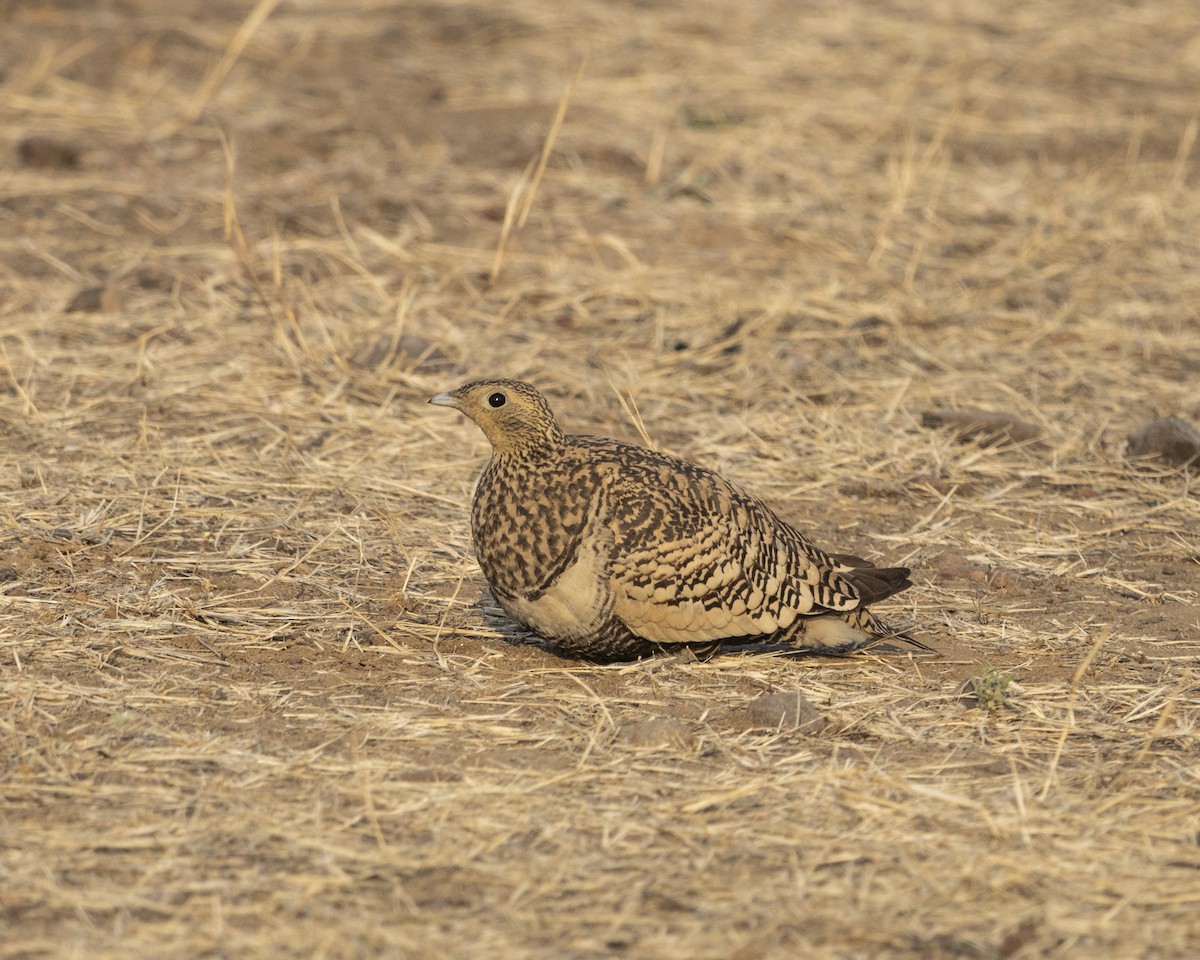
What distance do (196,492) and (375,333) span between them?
1580 mm

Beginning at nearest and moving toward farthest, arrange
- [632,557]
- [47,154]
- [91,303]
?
[632,557] → [91,303] → [47,154]

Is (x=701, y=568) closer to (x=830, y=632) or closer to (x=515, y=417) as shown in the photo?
(x=830, y=632)

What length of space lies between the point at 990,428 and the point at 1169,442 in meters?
0.65

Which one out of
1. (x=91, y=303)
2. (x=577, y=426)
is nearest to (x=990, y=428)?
(x=577, y=426)

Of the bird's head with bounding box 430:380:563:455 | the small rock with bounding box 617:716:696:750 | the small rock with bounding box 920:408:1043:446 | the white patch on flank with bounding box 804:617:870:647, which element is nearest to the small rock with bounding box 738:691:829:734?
the small rock with bounding box 617:716:696:750

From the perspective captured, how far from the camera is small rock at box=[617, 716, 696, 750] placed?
3.83 meters

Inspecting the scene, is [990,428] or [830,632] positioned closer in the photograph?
[830,632]

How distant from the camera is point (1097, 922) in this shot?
311cm

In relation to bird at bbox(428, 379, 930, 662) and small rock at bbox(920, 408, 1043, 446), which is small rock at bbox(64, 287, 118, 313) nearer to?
bird at bbox(428, 379, 930, 662)

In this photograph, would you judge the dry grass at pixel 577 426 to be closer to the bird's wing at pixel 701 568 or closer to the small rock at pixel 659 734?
the small rock at pixel 659 734

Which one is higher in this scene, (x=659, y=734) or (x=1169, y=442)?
(x=1169, y=442)

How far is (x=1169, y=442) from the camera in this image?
590cm

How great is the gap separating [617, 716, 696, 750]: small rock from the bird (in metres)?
0.38

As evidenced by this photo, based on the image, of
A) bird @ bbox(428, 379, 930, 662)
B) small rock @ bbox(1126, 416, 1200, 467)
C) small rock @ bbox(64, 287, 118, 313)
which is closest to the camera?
bird @ bbox(428, 379, 930, 662)
